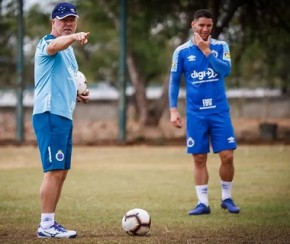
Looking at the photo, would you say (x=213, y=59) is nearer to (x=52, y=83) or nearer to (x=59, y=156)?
(x=52, y=83)

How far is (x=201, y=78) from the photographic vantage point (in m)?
9.20

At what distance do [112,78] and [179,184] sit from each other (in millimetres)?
24481

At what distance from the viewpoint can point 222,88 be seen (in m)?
9.27

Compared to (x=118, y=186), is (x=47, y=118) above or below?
above

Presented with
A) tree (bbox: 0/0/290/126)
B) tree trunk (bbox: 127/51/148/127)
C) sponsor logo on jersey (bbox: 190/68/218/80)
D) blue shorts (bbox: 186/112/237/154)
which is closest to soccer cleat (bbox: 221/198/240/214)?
blue shorts (bbox: 186/112/237/154)

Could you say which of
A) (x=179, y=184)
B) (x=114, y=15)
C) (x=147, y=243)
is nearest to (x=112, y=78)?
(x=114, y=15)

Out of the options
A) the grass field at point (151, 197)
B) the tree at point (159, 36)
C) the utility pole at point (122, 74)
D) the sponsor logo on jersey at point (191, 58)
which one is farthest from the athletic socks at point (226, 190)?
the utility pole at point (122, 74)

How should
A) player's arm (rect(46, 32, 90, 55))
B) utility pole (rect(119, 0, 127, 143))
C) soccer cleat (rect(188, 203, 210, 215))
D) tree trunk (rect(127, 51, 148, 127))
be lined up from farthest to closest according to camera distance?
tree trunk (rect(127, 51, 148, 127)), utility pole (rect(119, 0, 127, 143)), soccer cleat (rect(188, 203, 210, 215)), player's arm (rect(46, 32, 90, 55))

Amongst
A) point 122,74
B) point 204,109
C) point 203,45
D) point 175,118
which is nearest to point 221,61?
point 203,45

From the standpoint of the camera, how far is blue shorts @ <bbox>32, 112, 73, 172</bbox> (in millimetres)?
7285

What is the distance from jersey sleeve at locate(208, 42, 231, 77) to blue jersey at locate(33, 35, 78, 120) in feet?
6.82

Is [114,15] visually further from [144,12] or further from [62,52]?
[62,52]

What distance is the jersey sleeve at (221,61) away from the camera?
8891mm

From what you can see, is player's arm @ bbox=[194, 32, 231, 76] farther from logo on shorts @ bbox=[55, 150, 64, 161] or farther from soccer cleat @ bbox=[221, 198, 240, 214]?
logo on shorts @ bbox=[55, 150, 64, 161]
